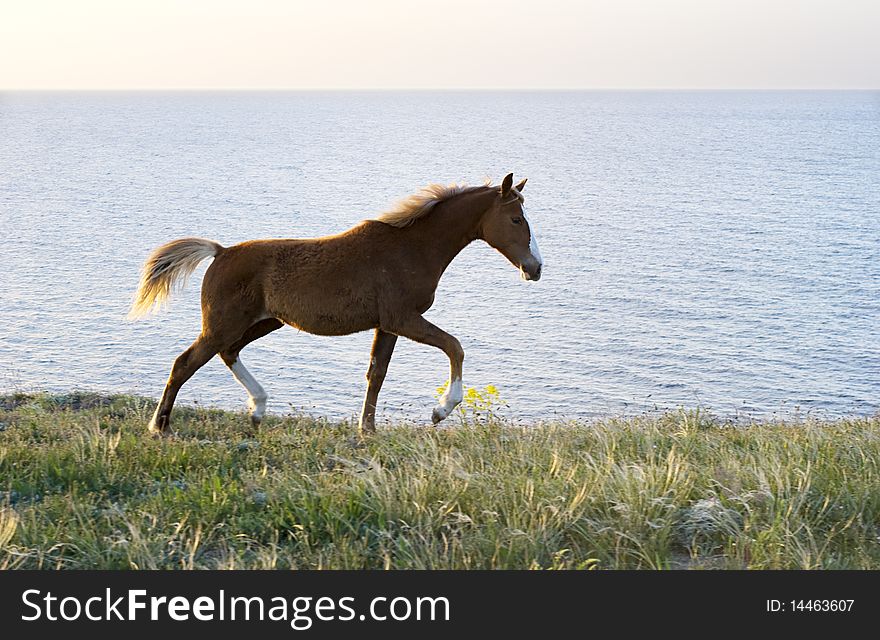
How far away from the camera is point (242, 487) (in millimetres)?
7152

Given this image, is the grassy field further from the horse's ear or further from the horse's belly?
the horse's ear

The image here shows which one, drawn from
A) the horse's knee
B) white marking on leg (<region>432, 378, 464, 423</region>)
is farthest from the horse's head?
the horse's knee

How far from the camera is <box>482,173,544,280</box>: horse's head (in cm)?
977

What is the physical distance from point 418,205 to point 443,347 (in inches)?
62.2

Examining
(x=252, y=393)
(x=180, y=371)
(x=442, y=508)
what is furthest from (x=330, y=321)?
(x=442, y=508)

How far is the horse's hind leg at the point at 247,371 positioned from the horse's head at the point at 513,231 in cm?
257

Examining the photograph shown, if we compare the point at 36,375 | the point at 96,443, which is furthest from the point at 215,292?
the point at 36,375

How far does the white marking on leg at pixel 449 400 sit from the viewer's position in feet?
29.5

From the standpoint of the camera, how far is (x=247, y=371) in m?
10.5

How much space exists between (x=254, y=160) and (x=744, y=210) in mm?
64468

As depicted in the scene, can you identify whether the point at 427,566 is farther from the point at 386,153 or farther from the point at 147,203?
the point at 386,153

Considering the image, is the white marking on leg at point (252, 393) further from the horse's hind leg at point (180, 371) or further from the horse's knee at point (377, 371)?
the horse's knee at point (377, 371)

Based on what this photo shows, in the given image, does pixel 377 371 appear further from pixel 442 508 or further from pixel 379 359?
pixel 442 508

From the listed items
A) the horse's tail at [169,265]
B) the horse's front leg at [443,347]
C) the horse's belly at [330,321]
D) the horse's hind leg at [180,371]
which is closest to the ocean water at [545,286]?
the horse's hind leg at [180,371]
